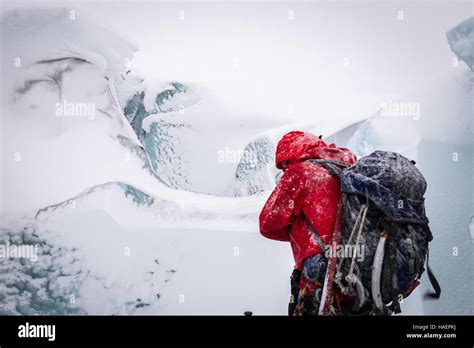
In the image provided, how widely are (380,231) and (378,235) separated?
20 millimetres

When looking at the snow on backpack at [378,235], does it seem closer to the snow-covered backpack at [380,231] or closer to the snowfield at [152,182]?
the snow-covered backpack at [380,231]

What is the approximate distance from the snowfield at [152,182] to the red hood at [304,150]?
1106mm

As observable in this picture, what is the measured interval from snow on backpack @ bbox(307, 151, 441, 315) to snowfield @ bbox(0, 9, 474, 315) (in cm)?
126

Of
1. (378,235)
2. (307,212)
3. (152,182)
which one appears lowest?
(378,235)

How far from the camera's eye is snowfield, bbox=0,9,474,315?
12.1ft

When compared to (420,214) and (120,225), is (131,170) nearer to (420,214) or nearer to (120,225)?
(120,225)

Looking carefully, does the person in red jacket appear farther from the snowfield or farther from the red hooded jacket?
the snowfield

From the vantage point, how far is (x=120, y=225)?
3.74 meters

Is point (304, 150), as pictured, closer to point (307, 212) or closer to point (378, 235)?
point (307, 212)

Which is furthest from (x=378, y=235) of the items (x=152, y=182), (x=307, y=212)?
(x=152, y=182)

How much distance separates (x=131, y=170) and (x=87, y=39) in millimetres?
936

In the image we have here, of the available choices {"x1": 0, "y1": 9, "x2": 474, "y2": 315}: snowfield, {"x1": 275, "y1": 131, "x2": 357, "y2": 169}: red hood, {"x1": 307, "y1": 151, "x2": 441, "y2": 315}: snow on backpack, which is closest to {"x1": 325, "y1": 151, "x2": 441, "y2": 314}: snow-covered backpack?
{"x1": 307, "y1": 151, "x2": 441, "y2": 315}: snow on backpack

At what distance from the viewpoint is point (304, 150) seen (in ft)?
8.65

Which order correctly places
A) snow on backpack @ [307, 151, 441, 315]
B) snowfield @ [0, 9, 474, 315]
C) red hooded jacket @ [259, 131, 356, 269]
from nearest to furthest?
snow on backpack @ [307, 151, 441, 315], red hooded jacket @ [259, 131, 356, 269], snowfield @ [0, 9, 474, 315]
